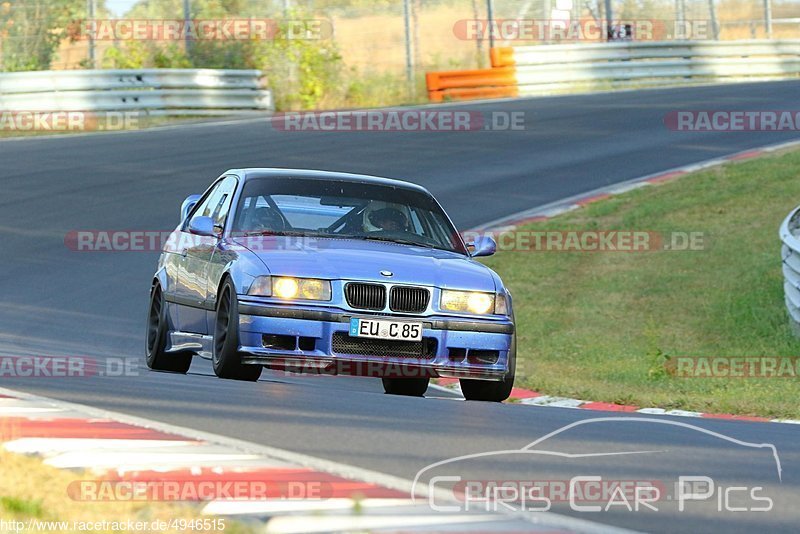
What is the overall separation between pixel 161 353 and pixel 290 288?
6.30ft

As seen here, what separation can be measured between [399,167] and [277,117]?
6227mm

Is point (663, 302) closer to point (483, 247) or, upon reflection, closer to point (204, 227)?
point (483, 247)

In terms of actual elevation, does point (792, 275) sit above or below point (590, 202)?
above

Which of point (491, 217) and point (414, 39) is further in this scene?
point (414, 39)

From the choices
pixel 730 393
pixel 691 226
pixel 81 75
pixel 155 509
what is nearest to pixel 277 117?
pixel 81 75

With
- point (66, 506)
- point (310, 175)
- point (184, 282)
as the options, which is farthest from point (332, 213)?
point (66, 506)

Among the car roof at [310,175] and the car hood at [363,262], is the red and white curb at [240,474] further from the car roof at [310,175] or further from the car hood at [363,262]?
the car roof at [310,175]

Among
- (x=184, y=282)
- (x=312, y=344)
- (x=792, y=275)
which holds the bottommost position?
(x=792, y=275)

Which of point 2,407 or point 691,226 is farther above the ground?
point 2,407

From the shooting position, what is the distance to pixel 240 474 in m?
5.02

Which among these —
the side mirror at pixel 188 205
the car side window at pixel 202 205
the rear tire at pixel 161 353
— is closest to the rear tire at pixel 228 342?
the rear tire at pixel 161 353

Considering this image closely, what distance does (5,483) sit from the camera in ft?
15.5

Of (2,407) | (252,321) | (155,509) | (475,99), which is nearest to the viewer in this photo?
(155,509)

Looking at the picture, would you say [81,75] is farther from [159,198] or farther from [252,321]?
[252,321]
